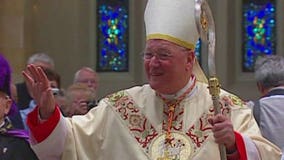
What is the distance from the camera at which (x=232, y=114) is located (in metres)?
5.39

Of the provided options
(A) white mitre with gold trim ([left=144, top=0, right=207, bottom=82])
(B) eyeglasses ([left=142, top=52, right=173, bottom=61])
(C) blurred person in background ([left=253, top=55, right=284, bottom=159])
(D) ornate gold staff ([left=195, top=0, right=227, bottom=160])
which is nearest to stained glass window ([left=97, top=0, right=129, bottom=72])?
(C) blurred person in background ([left=253, top=55, right=284, bottom=159])

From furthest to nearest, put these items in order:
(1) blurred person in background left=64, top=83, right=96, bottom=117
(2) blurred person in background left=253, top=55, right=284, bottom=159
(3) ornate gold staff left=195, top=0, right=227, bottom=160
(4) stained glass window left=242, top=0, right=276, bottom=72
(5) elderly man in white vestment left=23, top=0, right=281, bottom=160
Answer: (4) stained glass window left=242, top=0, right=276, bottom=72 → (1) blurred person in background left=64, top=83, right=96, bottom=117 → (2) blurred person in background left=253, top=55, right=284, bottom=159 → (5) elderly man in white vestment left=23, top=0, right=281, bottom=160 → (3) ornate gold staff left=195, top=0, right=227, bottom=160

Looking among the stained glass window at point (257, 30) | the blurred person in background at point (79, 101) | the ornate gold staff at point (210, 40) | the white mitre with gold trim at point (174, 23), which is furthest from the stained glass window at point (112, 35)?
the ornate gold staff at point (210, 40)

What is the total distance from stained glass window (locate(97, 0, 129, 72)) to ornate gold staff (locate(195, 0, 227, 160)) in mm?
6101

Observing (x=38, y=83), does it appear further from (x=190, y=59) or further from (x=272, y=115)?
(x=272, y=115)

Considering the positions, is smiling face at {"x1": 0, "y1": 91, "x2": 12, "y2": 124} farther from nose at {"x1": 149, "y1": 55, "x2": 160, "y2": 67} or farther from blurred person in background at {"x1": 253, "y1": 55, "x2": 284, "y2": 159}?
blurred person in background at {"x1": 253, "y1": 55, "x2": 284, "y2": 159}

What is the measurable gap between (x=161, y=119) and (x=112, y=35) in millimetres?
5861

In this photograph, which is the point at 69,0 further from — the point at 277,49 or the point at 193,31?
the point at 193,31

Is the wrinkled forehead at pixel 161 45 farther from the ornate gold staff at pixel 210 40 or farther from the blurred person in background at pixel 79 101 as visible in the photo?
the blurred person in background at pixel 79 101

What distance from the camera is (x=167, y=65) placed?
5.20 metres

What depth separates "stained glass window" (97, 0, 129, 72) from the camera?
1117 cm

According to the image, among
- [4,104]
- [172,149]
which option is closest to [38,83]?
[4,104]

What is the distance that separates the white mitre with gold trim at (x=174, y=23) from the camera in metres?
5.34

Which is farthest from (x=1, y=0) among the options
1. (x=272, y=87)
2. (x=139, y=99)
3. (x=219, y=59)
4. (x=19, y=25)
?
(x=139, y=99)
